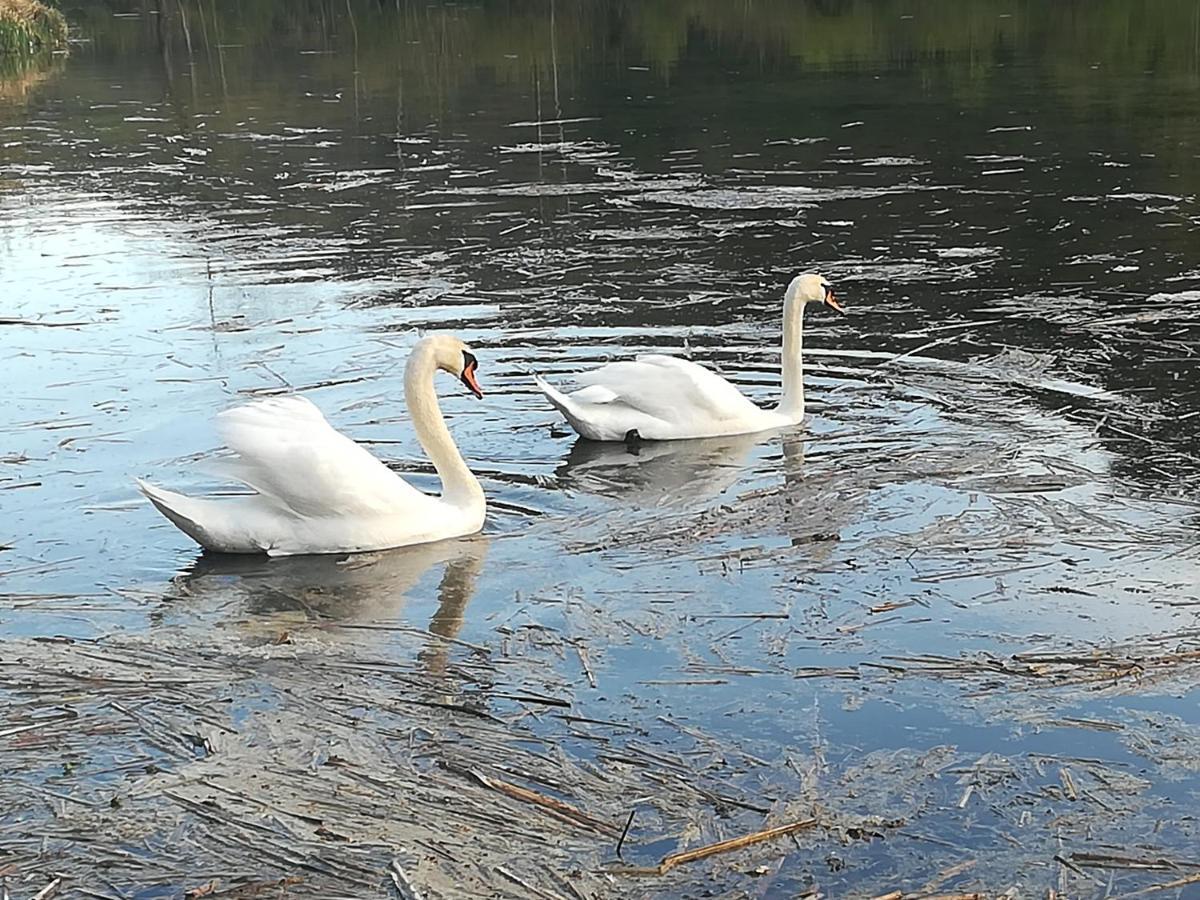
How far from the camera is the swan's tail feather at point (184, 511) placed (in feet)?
25.6

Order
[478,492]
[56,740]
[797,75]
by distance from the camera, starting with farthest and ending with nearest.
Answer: [797,75] < [478,492] < [56,740]

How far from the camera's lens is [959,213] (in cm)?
1745

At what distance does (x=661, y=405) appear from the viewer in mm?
9914

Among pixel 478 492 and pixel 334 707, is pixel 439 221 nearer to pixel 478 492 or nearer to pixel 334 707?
pixel 478 492

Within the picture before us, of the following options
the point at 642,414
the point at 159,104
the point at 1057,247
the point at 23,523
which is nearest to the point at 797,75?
the point at 159,104

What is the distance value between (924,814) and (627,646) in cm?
173

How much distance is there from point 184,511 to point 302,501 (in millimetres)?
555

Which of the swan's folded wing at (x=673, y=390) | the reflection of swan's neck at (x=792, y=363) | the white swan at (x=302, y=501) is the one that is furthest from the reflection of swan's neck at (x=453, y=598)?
the reflection of swan's neck at (x=792, y=363)

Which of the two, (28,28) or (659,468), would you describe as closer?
(659,468)

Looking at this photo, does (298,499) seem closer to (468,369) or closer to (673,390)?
(468,369)

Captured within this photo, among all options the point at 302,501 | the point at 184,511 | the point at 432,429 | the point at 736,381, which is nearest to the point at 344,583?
the point at 302,501

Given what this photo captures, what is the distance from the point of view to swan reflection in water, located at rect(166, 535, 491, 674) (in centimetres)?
722

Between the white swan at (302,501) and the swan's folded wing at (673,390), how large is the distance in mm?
Result: 1984

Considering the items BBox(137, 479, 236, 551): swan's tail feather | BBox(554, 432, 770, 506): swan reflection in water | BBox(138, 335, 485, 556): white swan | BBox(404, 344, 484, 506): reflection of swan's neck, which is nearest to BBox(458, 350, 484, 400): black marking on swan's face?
BBox(404, 344, 484, 506): reflection of swan's neck
